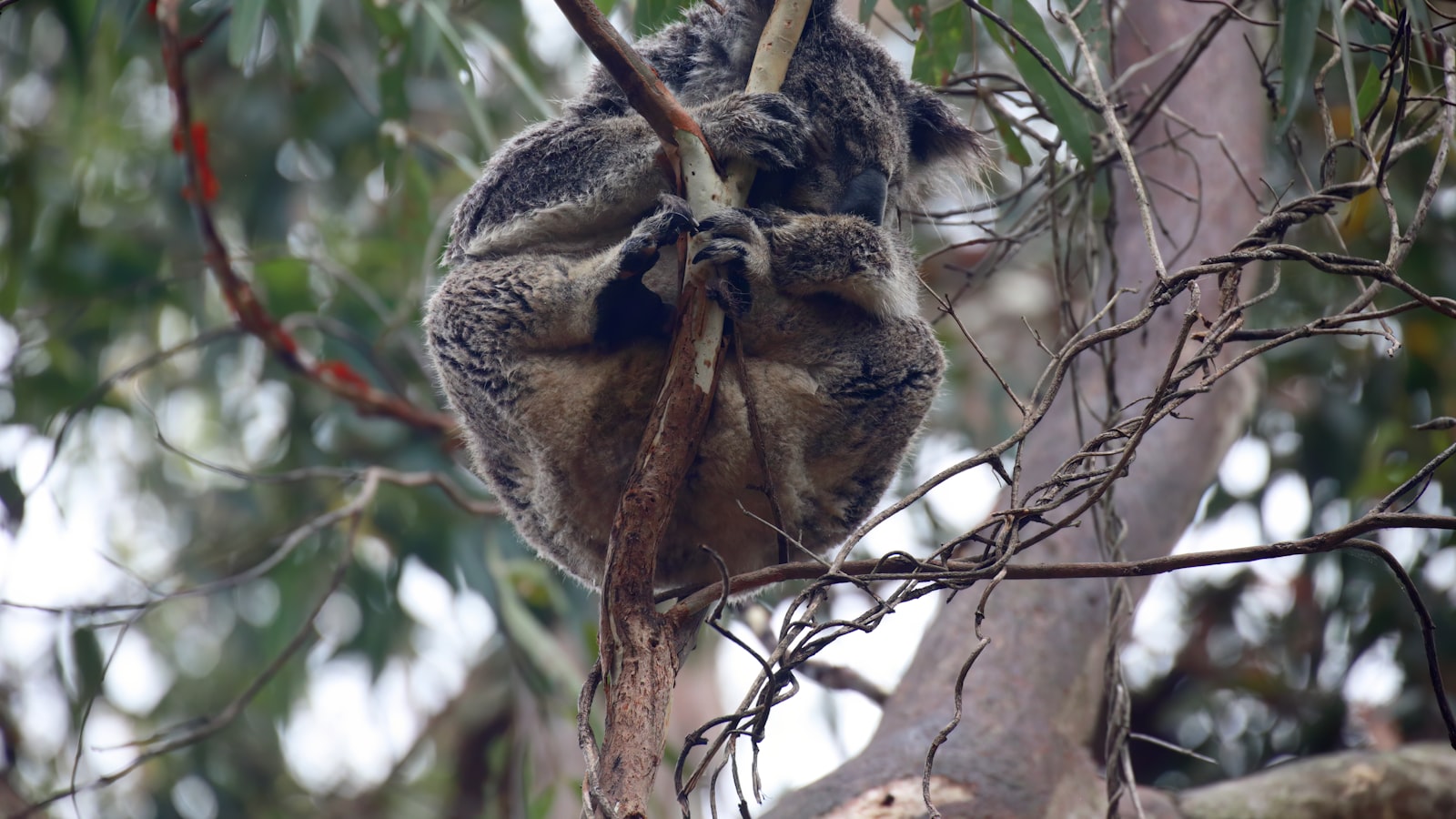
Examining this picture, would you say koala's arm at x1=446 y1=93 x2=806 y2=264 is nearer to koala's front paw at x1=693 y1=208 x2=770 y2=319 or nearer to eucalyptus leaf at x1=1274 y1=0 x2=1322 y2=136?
koala's front paw at x1=693 y1=208 x2=770 y2=319

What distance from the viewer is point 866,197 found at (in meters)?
2.94

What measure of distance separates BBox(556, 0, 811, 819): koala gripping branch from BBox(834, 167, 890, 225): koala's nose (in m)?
0.48

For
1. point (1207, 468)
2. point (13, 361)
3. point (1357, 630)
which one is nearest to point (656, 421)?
point (1207, 468)

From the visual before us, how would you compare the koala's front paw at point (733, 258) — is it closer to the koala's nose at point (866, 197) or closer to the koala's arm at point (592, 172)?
the koala's arm at point (592, 172)

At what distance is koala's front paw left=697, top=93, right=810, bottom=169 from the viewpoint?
269cm

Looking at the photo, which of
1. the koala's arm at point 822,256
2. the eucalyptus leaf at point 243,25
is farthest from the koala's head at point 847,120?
the eucalyptus leaf at point 243,25

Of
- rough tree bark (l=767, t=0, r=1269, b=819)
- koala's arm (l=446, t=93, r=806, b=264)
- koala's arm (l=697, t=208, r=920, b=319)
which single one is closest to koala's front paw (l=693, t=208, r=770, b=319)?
koala's arm (l=697, t=208, r=920, b=319)

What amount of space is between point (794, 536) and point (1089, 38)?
6.26ft

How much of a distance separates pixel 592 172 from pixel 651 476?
839mm

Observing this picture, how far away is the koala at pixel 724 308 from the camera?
2705 millimetres

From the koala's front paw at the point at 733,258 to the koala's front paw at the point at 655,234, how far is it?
44 mm

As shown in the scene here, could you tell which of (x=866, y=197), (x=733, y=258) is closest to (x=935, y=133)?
(x=866, y=197)

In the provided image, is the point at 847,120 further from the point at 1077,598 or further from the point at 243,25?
the point at 243,25

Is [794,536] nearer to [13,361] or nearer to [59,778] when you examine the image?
[13,361]
